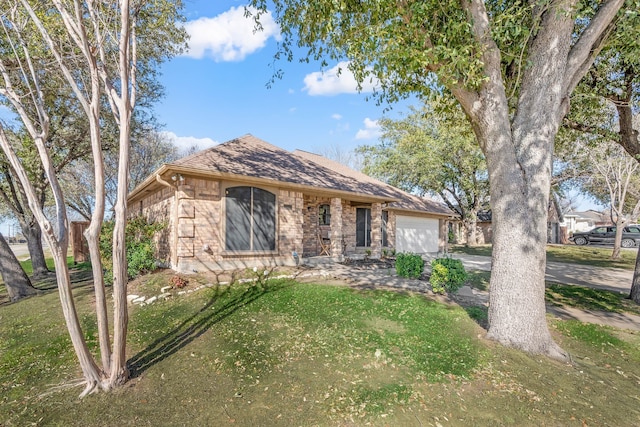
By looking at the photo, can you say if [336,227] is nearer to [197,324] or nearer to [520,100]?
[197,324]

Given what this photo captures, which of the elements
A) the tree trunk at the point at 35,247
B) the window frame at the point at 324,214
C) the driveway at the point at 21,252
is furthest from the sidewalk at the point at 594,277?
the driveway at the point at 21,252

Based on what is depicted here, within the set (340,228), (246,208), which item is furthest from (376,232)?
(246,208)

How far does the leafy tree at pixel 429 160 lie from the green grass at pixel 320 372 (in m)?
16.1

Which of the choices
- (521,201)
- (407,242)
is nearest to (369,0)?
(521,201)

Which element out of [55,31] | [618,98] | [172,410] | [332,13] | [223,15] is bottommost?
[172,410]

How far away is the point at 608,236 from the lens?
24062mm

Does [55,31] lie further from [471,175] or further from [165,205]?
[471,175]

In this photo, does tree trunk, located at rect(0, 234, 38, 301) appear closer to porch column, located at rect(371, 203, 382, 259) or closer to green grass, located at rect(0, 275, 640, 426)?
green grass, located at rect(0, 275, 640, 426)

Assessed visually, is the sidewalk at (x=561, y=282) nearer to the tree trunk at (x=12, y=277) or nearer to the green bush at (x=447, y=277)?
the green bush at (x=447, y=277)

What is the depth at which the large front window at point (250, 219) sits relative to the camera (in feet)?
28.1

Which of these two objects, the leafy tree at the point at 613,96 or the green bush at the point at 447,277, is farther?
the green bush at the point at 447,277

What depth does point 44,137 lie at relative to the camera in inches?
120

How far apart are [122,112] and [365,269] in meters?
8.51

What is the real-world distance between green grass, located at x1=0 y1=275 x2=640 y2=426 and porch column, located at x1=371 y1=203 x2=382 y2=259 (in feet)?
23.7
